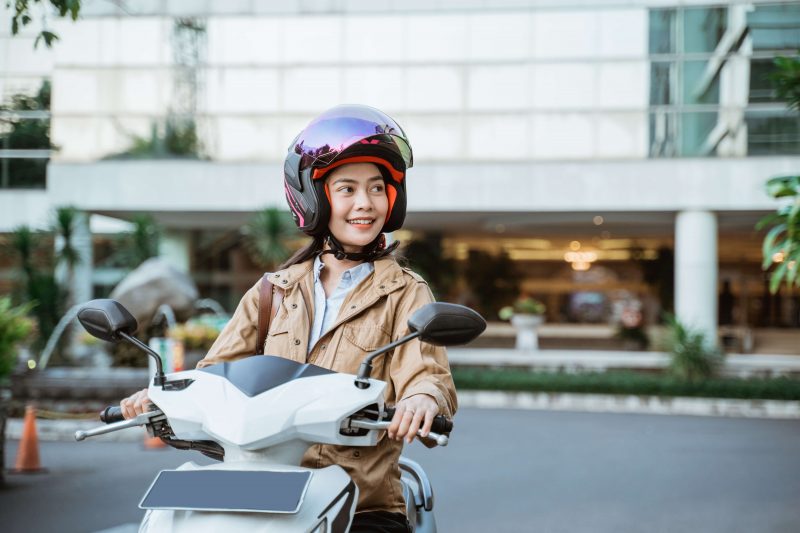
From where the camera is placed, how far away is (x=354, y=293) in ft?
7.59

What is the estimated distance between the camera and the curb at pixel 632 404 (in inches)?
525

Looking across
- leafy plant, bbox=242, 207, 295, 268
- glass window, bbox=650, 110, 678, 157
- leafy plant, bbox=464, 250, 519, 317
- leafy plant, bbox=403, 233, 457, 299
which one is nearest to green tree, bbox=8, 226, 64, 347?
leafy plant, bbox=242, 207, 295, 268

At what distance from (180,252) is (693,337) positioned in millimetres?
14770

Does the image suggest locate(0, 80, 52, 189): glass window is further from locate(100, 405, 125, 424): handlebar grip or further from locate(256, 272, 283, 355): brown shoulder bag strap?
locate(100, 405, 125, 424): handlebar grip

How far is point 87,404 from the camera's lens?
10.5 m

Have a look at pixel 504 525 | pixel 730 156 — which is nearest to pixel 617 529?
pixel 504 525

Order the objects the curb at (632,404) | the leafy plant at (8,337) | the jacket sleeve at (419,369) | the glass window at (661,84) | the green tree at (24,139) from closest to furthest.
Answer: the jacket sleeve at (419,369) → the leafy plant at (8,337) → the curb at (632,404) → the glass window at (661,84) → the green tree at (24,139)

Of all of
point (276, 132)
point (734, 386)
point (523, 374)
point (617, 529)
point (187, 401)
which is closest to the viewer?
point (187, 401)

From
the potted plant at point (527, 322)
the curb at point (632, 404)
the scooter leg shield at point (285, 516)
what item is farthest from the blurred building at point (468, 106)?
the scooter leg shield at point (285, 516)

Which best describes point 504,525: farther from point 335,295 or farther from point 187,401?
point 187,401

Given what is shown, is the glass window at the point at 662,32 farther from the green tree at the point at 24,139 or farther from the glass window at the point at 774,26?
the green tree at the point at 24,139

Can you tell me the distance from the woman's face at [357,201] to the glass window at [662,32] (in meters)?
17.6

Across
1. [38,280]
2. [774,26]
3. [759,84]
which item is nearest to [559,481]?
[38,280]

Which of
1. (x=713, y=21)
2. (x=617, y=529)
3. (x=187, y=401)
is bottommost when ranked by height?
(x=617, y=529)
